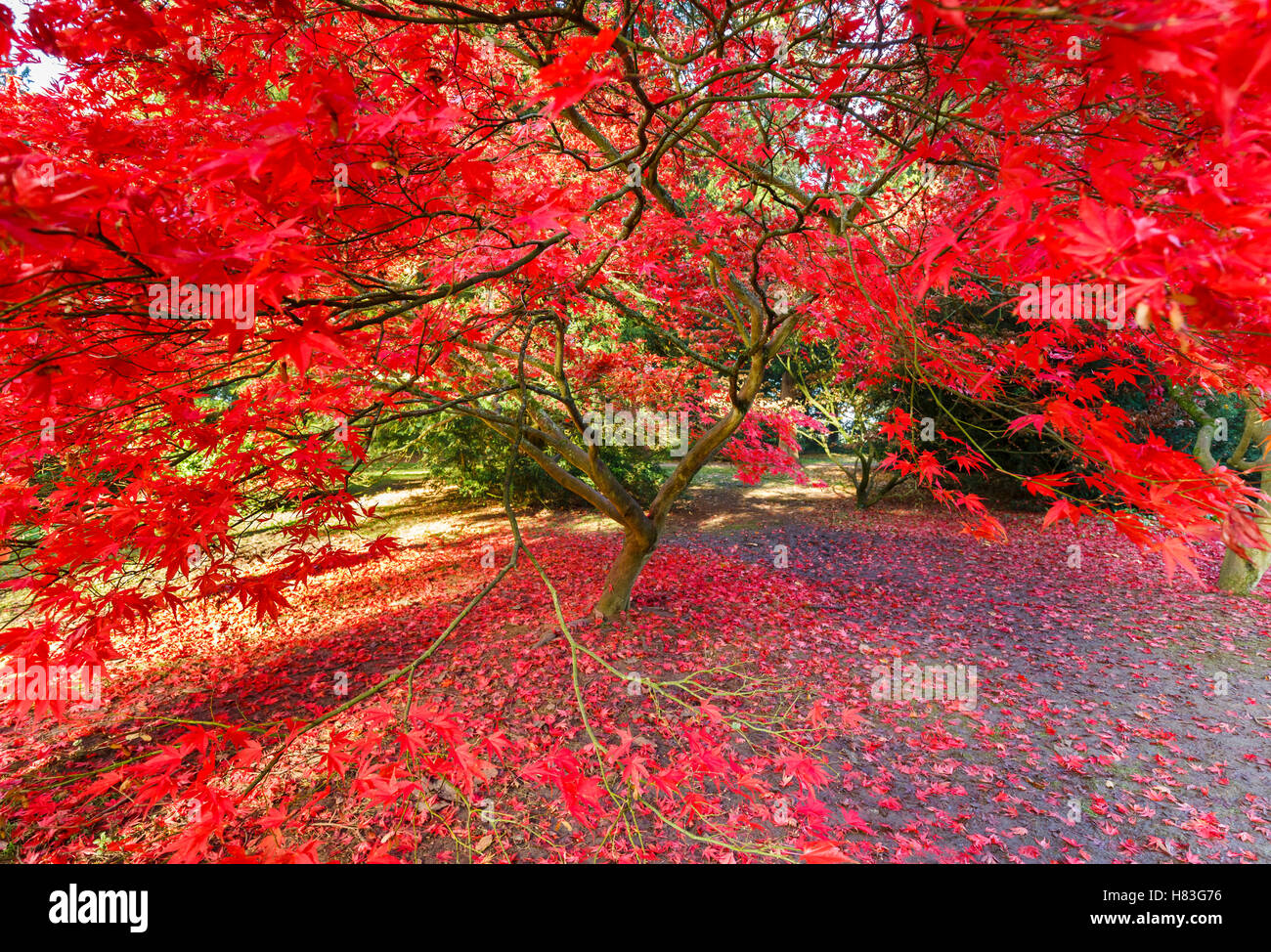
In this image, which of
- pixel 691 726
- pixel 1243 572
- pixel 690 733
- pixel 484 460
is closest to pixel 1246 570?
pixel 1243 572

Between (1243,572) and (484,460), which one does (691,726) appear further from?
(484,460)

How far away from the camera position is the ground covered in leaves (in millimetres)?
2262

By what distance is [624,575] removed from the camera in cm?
475

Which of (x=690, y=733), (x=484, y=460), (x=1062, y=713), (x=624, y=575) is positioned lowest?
(x=1062, y=713)

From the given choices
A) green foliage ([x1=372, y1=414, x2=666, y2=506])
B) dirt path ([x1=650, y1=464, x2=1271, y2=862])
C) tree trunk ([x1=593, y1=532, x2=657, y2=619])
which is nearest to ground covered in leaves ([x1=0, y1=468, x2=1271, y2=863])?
dirt path ([x1=650, y1=464, x2=1271, y2=862])

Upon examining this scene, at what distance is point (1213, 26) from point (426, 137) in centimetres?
195

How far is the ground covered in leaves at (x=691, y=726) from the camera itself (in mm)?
2262

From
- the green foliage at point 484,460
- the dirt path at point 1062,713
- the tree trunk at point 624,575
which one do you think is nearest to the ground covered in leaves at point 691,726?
the dirt path at point 1062,713

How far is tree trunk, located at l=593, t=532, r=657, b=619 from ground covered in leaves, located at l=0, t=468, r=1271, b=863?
0.22m

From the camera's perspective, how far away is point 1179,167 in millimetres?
1124

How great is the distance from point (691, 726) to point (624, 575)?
1.69 m

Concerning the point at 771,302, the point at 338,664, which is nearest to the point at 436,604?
the point at 338,664
